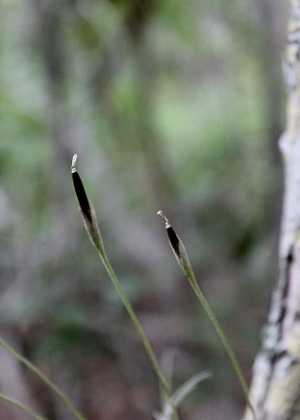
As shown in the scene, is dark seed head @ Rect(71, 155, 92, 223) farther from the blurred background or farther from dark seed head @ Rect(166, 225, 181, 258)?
the blurred background

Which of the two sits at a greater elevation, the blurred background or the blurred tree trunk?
the blurred background

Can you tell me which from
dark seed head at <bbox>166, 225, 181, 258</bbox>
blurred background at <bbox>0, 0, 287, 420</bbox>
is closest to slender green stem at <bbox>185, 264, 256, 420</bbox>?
dark seed head at <bbox>166, 225, 181, 258</bbox>

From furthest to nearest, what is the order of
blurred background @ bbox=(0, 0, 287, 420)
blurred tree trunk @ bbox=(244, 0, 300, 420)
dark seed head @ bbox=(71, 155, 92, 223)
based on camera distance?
1. blurred background @ bbox=(0, 0, 287, 420)
2. blurred tree trunk @ bbox=(244, 0, 300, 420)
3. dark seed head @ bbox=(71, 155, 92, 223)

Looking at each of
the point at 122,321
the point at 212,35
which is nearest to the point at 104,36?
the point at 212,35

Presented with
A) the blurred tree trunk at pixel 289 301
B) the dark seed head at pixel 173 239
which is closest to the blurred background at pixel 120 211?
the blurred tree trunk at pixel 289 301

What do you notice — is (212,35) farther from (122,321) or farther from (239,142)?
(122,321)

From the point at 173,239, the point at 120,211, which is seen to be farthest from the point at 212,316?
the point at 120,211

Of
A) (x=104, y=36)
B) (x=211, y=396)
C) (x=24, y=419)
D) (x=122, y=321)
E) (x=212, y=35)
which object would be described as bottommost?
(x=211, y=396)
